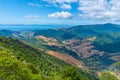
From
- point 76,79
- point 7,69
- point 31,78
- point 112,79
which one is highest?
point 7,69

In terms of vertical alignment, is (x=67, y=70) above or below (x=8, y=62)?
below

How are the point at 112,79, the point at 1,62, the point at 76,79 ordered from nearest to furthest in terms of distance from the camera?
the point at 1,62 → the point at 76,79 → the point at 112,79

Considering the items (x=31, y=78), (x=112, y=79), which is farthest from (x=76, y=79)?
(x=31, y=78)

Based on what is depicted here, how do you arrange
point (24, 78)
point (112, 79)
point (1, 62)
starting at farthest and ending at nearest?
point (112, 79), point (24, 78), point (1, 62)

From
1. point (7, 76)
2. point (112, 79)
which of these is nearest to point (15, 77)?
point (7, 76)

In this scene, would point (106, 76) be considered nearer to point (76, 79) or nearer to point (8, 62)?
point (76, 79)

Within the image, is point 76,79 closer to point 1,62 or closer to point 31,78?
point 31,78

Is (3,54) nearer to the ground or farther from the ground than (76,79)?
farther from the ground

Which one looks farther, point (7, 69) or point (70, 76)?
point (70, 76)

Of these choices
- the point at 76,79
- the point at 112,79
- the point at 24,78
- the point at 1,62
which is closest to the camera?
the point at 1,62
